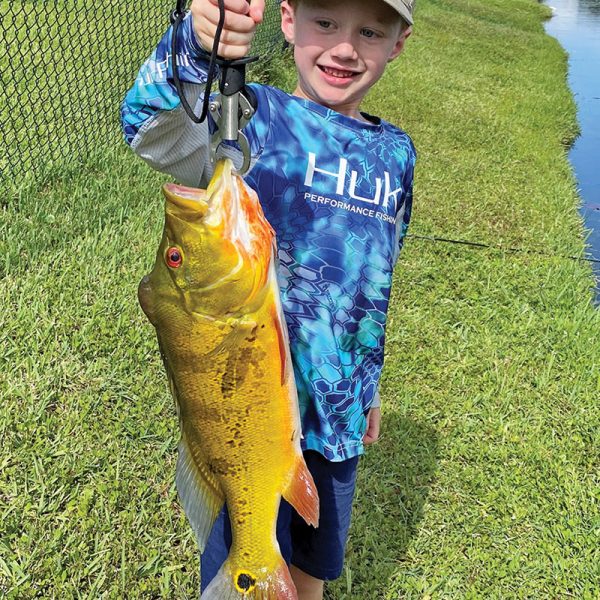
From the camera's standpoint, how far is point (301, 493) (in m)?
1.62

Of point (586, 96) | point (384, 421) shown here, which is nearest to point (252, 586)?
point (384, 421)

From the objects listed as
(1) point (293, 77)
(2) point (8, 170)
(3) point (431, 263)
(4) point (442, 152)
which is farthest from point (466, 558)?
(1) point (293, 77)

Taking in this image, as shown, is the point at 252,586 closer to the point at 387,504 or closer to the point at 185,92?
the point at 185,92

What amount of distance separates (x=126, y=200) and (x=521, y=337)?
2877 mm

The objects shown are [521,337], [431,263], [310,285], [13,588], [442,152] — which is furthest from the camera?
[442,152]

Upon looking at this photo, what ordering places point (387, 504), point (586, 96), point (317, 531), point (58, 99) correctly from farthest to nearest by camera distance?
point (586, 96)
point (58, 99)
point (387, 504)
point (317, 531)

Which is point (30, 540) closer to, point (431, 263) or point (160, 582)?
point (160, 582)

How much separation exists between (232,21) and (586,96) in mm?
15020

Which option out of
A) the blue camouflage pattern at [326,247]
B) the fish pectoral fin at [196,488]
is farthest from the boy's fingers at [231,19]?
the fish pectoral fin at [196,488]

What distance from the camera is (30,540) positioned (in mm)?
2590

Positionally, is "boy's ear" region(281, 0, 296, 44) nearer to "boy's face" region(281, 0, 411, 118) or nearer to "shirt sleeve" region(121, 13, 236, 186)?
"boy's face" region(281, 0, 411, 118)

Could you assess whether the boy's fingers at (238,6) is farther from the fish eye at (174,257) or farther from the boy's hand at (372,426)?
the boy's hand at (372,426)

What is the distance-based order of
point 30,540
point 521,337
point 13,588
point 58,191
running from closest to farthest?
point 13,588, point 30,540, point 58,191, point 521,337

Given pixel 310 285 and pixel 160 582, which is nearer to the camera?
pixel 310 285
